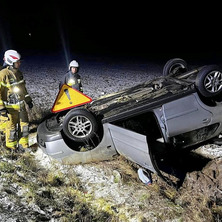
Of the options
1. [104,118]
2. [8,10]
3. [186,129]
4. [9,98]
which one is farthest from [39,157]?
[8,10]

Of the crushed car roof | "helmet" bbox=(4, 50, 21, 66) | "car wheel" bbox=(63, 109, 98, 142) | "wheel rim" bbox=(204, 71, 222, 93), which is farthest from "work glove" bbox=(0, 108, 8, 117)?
"wheel rim" bbox=(204, 71, 222, 93)

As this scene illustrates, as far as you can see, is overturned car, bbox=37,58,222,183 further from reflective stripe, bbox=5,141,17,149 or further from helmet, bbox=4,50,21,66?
helmet, bbox=4,50,21,66

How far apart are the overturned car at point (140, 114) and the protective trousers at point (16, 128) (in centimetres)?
56

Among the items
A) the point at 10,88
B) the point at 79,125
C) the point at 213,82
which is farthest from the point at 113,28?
the point at 79,125

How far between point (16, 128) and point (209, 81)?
3.51 meters

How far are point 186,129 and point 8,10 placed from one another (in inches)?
1396

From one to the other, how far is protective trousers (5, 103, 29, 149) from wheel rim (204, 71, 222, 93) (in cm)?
328

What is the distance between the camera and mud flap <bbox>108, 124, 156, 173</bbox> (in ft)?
11.1

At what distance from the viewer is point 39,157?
483 centimetres

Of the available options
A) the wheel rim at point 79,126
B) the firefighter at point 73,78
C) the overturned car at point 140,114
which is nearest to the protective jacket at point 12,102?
the overturned car at point 140,114

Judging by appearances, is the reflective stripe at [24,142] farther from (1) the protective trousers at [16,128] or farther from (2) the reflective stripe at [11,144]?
(2) the reflective stripe at [11,144]

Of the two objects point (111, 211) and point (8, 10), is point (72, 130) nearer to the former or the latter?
point (111, 211)

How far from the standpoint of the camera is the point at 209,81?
4.16 metres

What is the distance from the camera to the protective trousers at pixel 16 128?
4.71 m
